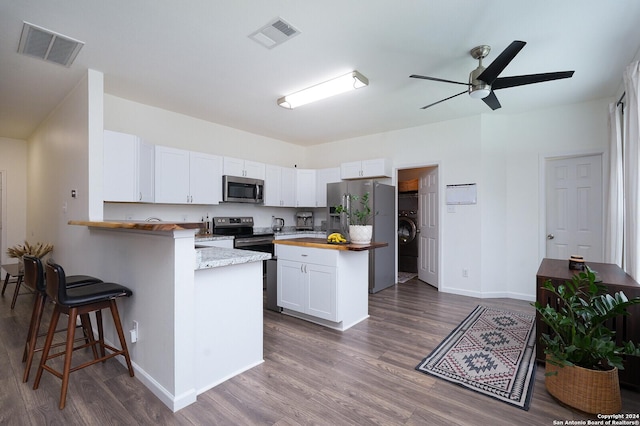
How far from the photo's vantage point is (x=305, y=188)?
5762 mm

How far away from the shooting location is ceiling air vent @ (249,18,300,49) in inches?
85.6

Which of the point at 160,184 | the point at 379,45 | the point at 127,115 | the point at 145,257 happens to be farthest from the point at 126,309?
the point at 379,45

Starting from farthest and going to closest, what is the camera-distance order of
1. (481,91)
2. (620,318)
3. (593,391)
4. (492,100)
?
(492,100)
(481,91)
(620,318)
(593,391)

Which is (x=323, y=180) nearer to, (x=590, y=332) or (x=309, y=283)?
(x=309, y=283)

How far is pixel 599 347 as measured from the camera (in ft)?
5.62

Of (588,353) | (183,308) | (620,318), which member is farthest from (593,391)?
(183,308)

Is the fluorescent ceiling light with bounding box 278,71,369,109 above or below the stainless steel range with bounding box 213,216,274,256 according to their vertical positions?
above

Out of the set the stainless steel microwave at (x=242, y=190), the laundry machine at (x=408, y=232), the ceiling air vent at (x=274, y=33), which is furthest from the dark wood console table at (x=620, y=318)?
the stainless steel microwave at (x=242, y=190)

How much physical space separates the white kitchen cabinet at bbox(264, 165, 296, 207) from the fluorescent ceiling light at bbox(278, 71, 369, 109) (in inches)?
69.7

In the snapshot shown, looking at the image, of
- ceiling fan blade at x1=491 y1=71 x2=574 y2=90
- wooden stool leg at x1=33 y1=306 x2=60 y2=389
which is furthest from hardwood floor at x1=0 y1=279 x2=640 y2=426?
ceiling fan blade at x1=491 y1=71 x2=574 y2=90

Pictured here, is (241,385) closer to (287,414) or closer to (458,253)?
Answer: (287,414)

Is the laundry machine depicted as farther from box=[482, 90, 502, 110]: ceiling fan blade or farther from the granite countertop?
the granite countertop

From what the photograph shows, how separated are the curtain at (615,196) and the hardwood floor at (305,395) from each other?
1656 mm

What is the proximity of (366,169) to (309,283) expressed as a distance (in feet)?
8.64
